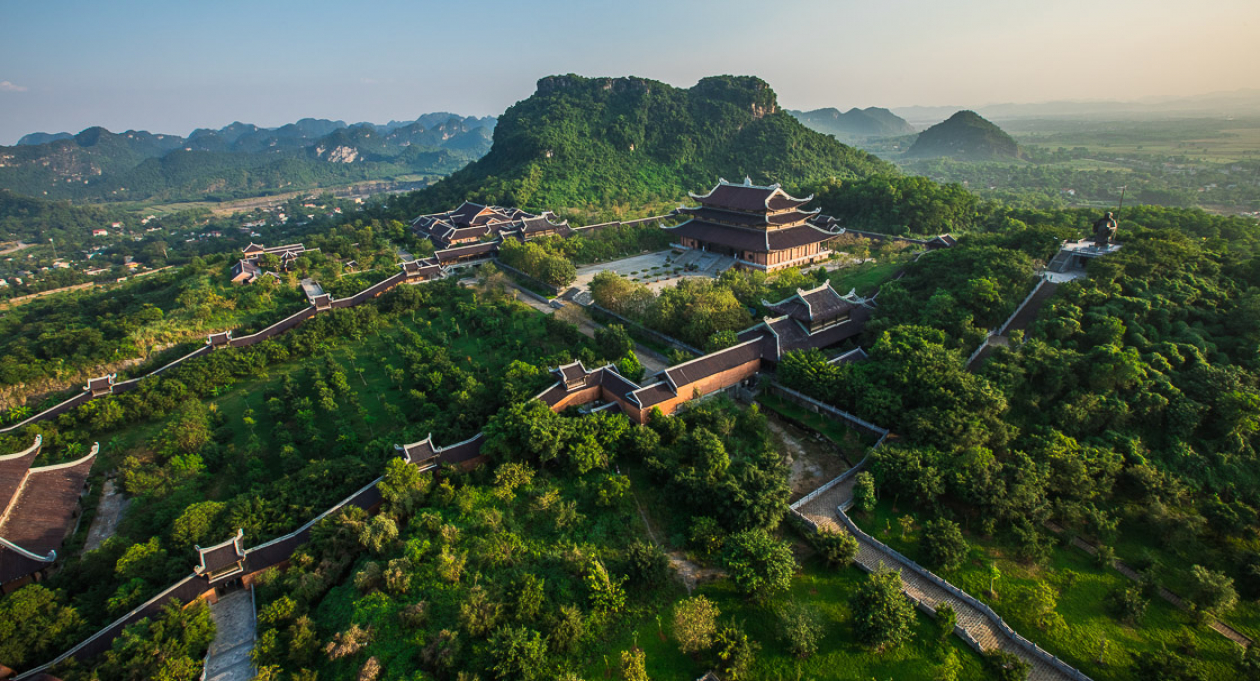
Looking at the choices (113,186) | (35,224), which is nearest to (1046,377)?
(35,224)

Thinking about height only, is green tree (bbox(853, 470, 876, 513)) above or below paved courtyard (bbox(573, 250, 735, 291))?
below

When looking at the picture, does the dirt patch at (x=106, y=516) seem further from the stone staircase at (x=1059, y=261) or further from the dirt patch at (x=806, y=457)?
the stone staircase at (x=1059, y=261)

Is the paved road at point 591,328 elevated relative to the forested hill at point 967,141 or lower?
lower

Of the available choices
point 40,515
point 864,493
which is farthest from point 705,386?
point 40,515

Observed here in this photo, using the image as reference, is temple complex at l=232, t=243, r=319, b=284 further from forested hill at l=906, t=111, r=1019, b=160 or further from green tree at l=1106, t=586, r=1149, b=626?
forested hill at l=906, t=111, r=1019, b=160

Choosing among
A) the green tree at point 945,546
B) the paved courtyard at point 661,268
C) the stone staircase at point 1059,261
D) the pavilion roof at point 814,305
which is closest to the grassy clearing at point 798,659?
the green tree at point 945,546

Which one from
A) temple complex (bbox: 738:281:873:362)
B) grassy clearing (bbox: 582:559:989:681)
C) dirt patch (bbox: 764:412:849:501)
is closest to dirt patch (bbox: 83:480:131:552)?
grassy clearing (bbox: 582:559:989:681)
